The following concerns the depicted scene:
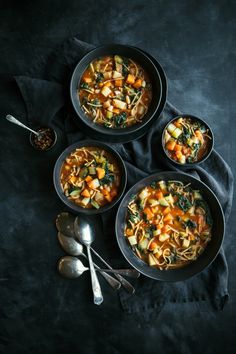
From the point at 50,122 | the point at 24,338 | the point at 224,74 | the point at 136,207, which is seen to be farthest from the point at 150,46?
the point at 24,338

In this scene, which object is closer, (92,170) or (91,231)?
(92,170)

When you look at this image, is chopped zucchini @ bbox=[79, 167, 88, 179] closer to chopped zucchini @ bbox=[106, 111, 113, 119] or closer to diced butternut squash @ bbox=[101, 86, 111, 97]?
chopped zucchini @ bbox=[106, 111, 113, 119]

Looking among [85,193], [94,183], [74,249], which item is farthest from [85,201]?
[74,249]

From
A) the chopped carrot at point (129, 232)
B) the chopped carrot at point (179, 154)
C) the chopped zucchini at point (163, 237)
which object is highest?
the chopped carrot at point (179, 154)

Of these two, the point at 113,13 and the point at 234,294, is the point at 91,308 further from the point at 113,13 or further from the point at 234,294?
the point at 113,13

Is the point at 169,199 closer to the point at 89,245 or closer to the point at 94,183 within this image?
the point at 94,183

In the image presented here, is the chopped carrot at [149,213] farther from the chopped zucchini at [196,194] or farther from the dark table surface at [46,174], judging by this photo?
the dark table surface at [46,174]

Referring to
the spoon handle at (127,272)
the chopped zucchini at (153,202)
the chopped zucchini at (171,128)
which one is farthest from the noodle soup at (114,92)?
the spoon handle at (127,272)
